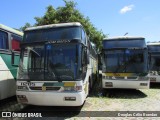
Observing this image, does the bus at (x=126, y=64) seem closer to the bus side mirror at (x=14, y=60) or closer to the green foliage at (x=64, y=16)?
the bus side mirror at (x=14, y=60)

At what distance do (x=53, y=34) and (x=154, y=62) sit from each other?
982 cm

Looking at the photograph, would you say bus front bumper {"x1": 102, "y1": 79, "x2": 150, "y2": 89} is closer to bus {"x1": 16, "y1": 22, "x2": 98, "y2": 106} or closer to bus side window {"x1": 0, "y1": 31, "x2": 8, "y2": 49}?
bus {"x1": 16, "y1": 22, "x2": 98, "y2": 106}

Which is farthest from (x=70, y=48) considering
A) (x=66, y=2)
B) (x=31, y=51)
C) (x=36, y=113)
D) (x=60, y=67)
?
(x=66, y=2)

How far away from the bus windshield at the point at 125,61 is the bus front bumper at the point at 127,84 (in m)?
0.52

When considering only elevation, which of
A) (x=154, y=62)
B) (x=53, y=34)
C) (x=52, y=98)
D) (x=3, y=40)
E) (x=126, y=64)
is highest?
(x=53, y=34)

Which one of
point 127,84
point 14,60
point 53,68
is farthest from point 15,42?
point 127,84

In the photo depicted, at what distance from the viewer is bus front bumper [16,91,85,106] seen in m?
8.31

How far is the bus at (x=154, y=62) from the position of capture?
653 inches

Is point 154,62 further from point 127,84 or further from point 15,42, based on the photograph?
point 15,42

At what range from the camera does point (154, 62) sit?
16.9 meters

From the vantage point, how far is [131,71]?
12.8 meters

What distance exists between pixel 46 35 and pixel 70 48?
115 cm

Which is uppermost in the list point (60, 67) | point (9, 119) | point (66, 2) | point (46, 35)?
point (66, 2)

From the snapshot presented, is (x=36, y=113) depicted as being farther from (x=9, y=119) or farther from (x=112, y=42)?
(x=112, y=42)
